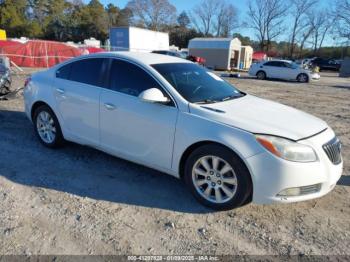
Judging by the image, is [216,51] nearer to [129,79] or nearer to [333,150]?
[129,79]

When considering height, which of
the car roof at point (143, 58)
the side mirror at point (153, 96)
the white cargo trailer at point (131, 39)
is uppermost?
the white cargo trailer at point (131, 39)

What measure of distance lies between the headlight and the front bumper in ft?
0.15

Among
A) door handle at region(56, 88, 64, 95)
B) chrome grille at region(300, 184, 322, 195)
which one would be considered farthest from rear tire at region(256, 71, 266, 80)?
chrome grille at region(300, 184, 322, 195)

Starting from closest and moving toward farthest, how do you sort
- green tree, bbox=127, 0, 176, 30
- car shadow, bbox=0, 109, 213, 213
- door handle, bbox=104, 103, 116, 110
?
car shadow, bbox=0, 109, 213, 213, door handle, bbox=104, 103, 116, 110, green tree, bbox=127, 0, 176, 30

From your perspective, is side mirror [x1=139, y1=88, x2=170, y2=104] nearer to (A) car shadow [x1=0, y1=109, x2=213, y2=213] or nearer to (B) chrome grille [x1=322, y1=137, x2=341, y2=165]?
(A) car shadow [x1=0, y1=109, x2=213, y2=213]

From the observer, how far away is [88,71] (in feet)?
15.5

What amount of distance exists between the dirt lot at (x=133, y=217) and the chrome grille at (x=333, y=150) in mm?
604

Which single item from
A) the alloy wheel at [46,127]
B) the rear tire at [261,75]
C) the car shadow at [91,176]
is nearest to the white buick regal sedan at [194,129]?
the alloy wheel at [46,127]

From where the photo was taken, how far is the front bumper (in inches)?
128

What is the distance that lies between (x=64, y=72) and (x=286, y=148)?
11.2 feet

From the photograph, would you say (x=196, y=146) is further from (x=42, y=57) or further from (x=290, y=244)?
(x=42, y=57)

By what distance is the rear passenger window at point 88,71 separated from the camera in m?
4.59

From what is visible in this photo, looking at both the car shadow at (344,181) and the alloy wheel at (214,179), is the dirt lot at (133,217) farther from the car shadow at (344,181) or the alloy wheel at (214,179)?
the alloy wheel at (214,179)

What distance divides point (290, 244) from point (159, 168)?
1649mm
